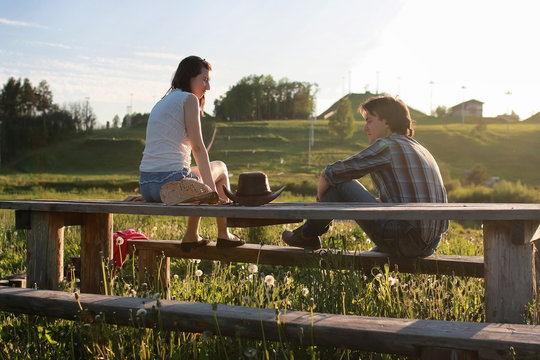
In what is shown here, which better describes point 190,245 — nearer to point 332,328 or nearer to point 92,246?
point 92,246

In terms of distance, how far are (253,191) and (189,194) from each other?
1.40 feet

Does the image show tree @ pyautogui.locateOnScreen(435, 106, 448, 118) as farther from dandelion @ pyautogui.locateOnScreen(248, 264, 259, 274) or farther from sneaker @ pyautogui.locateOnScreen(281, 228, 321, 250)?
dandelion @ pyautogui.locateOnScreen(248, 264, 259, 274)

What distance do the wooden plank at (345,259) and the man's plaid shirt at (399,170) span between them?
9.3 inches

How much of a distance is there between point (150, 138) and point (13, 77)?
339 ft

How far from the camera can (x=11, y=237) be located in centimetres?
812

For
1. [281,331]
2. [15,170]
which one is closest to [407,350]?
[281,331]

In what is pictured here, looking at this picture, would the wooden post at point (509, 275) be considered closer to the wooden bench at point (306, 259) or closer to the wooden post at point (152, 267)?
the wooden bench at point (306, 259)

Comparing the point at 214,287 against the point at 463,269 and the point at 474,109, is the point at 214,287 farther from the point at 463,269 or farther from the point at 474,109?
the point at 474,109

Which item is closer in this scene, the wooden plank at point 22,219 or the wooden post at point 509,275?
the wooden post at point 509,275

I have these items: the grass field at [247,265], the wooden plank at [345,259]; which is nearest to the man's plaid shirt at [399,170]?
the wooden plank at [345,259]

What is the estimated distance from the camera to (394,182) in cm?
396

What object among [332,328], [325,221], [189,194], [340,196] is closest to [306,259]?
[325,221]

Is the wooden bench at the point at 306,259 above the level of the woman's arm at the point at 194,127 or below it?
below

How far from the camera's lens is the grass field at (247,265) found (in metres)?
2.82
